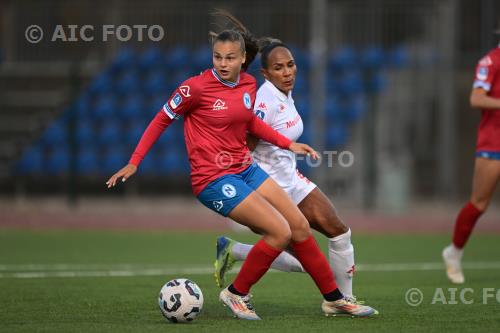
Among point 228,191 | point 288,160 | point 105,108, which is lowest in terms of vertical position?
point 105,108

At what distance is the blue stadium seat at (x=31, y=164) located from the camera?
68.5ft

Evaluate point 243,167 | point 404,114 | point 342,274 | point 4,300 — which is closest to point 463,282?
point 342,274

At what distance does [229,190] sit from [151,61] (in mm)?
14766

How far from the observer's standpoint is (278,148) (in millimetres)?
7832

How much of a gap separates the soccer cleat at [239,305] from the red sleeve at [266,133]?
1144 mm

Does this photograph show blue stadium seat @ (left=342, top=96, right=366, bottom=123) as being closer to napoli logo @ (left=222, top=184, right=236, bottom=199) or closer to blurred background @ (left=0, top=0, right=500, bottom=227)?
blurred background @ (left=0, top=0, right=500, bottom=227)

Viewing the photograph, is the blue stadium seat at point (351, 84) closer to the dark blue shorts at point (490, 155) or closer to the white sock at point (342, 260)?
the dark blue shorts at point (490, 155)

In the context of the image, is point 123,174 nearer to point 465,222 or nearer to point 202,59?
point 465,222

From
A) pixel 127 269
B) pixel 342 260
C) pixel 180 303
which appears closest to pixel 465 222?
pixel 342 260

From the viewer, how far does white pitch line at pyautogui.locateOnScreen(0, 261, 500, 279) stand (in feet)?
34.3

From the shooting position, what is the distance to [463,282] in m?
9.91

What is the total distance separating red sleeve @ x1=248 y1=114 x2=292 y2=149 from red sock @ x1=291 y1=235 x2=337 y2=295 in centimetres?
71

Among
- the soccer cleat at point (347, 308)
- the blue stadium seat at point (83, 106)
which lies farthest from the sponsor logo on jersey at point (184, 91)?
the blue stadium seat at point (83, 106)

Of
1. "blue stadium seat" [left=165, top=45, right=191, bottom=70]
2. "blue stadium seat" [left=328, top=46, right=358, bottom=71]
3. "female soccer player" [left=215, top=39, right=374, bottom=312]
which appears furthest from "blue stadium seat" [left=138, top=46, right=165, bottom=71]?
"female soccer player" [left=215, top=39, right=374, bottom=312]
